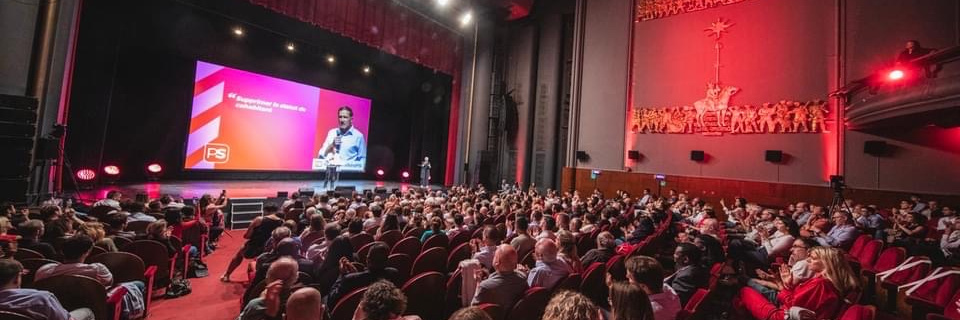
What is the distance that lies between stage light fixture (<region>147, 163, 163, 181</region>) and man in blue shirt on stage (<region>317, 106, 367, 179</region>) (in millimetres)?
4676

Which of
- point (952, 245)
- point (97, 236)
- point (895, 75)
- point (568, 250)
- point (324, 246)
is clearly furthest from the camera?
point (895, 75)

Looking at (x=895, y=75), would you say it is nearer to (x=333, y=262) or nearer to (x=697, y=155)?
(x=697, y=155)

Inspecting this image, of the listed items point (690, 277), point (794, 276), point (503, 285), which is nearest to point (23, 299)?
point (503, 285)

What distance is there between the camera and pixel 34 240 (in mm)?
3535

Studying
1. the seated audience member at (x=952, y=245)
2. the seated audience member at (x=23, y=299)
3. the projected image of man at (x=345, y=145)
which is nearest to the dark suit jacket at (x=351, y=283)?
the seated audience member at (x=23, y=299)

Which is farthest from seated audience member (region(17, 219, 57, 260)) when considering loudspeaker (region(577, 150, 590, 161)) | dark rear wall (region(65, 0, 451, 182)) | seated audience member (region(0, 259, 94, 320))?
loudspeaker (region(577, 150, 590, 161))

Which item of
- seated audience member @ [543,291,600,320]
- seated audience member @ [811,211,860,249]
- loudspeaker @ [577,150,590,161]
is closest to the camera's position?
seated audience member @ [543,291,600,320]

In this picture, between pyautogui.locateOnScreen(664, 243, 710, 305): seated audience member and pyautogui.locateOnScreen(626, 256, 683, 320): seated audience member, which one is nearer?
pyautogui.locateOnScreen(626, 256, 683, 320): seated audience member

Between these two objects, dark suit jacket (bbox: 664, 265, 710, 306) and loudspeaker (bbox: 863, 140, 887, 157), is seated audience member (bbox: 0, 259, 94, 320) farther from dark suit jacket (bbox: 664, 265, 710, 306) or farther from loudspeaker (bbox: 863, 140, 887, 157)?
loudspeaker (bbox: 863, 140, 887, 157)

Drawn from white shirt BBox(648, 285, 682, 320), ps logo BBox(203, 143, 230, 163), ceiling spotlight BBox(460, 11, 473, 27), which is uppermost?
ceiling spotlight BBox(460, 11, 473, 27)

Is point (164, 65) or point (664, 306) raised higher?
point (164, 65)

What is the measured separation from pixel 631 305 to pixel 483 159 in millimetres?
13615

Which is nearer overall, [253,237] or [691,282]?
[691,282]

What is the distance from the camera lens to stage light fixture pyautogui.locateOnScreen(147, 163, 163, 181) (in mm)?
11023
